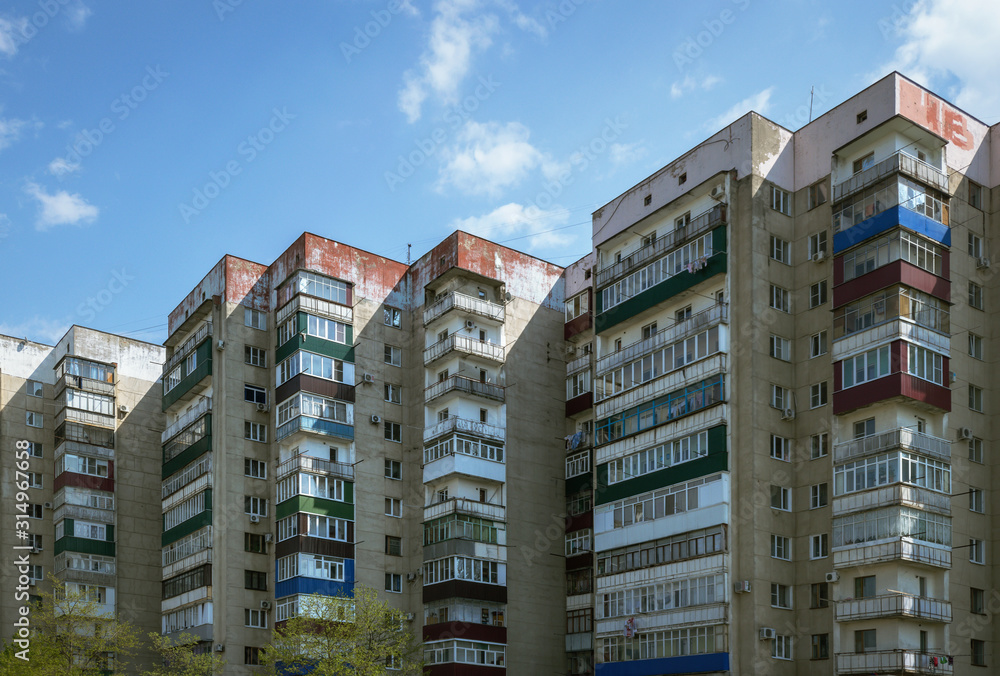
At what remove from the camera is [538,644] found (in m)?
66.8

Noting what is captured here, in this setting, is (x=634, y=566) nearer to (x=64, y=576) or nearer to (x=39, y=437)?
(x=64, y=576)

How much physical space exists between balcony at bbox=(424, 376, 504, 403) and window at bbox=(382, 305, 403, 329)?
202 inches

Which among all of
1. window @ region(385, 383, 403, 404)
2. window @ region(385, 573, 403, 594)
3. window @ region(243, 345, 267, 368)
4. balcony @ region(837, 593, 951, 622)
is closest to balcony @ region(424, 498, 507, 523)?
window @ region(385, 573, 403, 594)

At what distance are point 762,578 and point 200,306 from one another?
3921cm

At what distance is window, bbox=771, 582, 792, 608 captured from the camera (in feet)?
170

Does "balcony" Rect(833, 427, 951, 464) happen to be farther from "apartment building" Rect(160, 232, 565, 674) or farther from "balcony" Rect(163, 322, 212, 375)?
"balcony" Rect(163, 322, 212, 375)

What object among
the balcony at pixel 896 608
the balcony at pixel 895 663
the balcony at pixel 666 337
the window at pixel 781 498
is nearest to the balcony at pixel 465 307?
the balcony at pixel 666 337

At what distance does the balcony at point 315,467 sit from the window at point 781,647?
88.4 feet

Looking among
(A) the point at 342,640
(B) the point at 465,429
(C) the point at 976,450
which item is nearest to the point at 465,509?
(B) the point at 465,429

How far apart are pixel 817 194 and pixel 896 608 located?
2048 centimetres

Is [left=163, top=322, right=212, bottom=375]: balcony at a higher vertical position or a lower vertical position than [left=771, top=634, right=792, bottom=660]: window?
higher

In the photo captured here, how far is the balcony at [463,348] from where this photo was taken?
6894 cm

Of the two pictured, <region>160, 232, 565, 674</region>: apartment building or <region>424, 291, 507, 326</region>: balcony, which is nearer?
<region>160, 232, 565, 674</region>: apartment building

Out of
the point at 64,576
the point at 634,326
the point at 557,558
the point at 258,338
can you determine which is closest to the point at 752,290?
the point at 634,326
